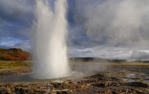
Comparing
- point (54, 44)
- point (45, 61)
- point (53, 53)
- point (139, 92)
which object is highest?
point (54, 44)

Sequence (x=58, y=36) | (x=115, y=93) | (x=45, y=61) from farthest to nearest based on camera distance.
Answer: (x=58, y=36)
(x=45, y=61)
(x=115, y=93)

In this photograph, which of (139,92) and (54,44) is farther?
(54,44)

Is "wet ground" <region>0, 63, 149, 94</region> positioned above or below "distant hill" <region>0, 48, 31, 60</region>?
below

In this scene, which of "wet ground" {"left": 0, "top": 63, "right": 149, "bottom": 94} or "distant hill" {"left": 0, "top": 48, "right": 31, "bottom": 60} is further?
"distant hill" {"left": 0, "top": 48, "right": 31, "bottom": 60}

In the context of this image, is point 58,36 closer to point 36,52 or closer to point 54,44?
point 54,44

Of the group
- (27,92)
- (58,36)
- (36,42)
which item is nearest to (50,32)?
(58,36)

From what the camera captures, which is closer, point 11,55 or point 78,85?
point 78,85

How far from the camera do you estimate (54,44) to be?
17359mm

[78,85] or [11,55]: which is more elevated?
[11,55]

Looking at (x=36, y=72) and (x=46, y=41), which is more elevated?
(x=46, y=41)

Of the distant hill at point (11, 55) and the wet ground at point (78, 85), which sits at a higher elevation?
the distant hill at point (11, 55)

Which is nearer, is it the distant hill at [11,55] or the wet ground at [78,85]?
the wet ground at [78,85]

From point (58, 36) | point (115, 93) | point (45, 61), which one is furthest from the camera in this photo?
point (58, 36)

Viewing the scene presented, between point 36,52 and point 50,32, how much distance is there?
3.83m
